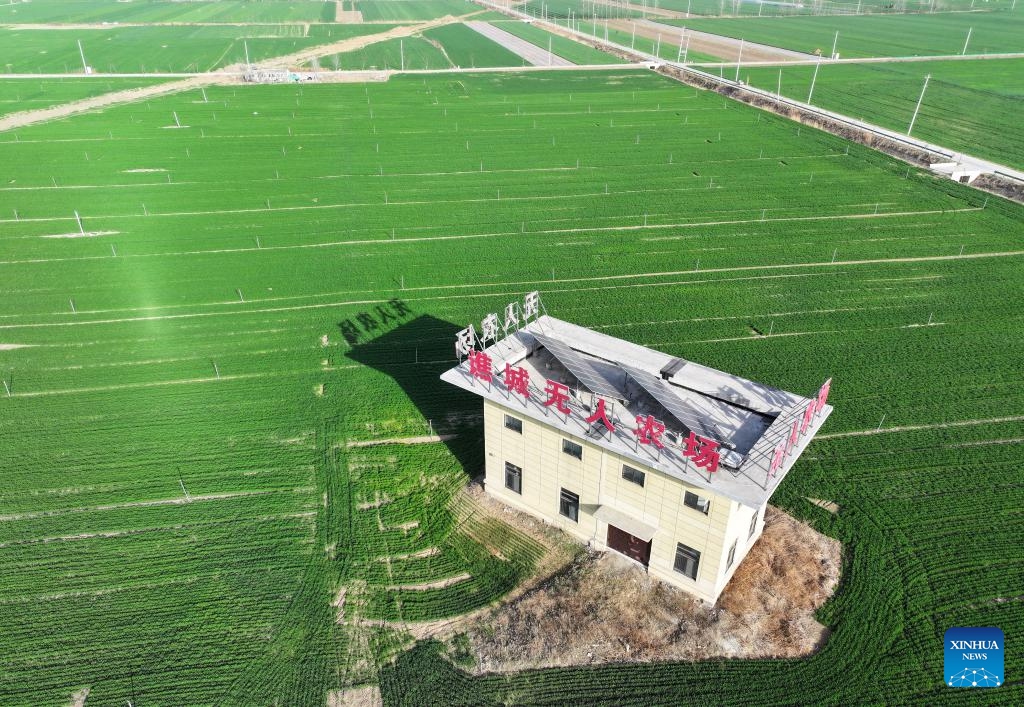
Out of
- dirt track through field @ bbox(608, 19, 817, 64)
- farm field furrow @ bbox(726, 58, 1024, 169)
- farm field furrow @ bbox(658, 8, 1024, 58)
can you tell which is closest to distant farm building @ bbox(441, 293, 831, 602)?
farm field furrow @ bbox(726, 58, 1024, 169)

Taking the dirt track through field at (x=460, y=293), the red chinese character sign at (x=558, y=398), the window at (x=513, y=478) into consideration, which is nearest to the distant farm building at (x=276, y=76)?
the dirt track through field at (x=460, y=293)

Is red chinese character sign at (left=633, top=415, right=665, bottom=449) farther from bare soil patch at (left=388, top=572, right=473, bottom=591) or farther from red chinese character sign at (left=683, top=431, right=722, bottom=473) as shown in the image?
bare soil patch at (left=388, top=572, right=473, bottom=591)

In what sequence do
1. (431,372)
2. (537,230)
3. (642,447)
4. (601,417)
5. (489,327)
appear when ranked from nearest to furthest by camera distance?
(642,447) → (601,417) → (489,327) → (431,372) → (537,230)

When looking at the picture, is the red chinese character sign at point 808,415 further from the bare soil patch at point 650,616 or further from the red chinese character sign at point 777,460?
the bare soil patch at point 650,616

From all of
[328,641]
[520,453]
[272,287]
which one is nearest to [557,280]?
[272,287]

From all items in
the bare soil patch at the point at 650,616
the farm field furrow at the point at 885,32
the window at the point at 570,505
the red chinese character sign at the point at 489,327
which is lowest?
the bare soil patch at the point at 650,616

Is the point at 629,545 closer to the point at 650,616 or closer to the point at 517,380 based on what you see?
the point at 650,616

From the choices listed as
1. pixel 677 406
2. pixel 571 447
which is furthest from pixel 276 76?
pixel 677 406
